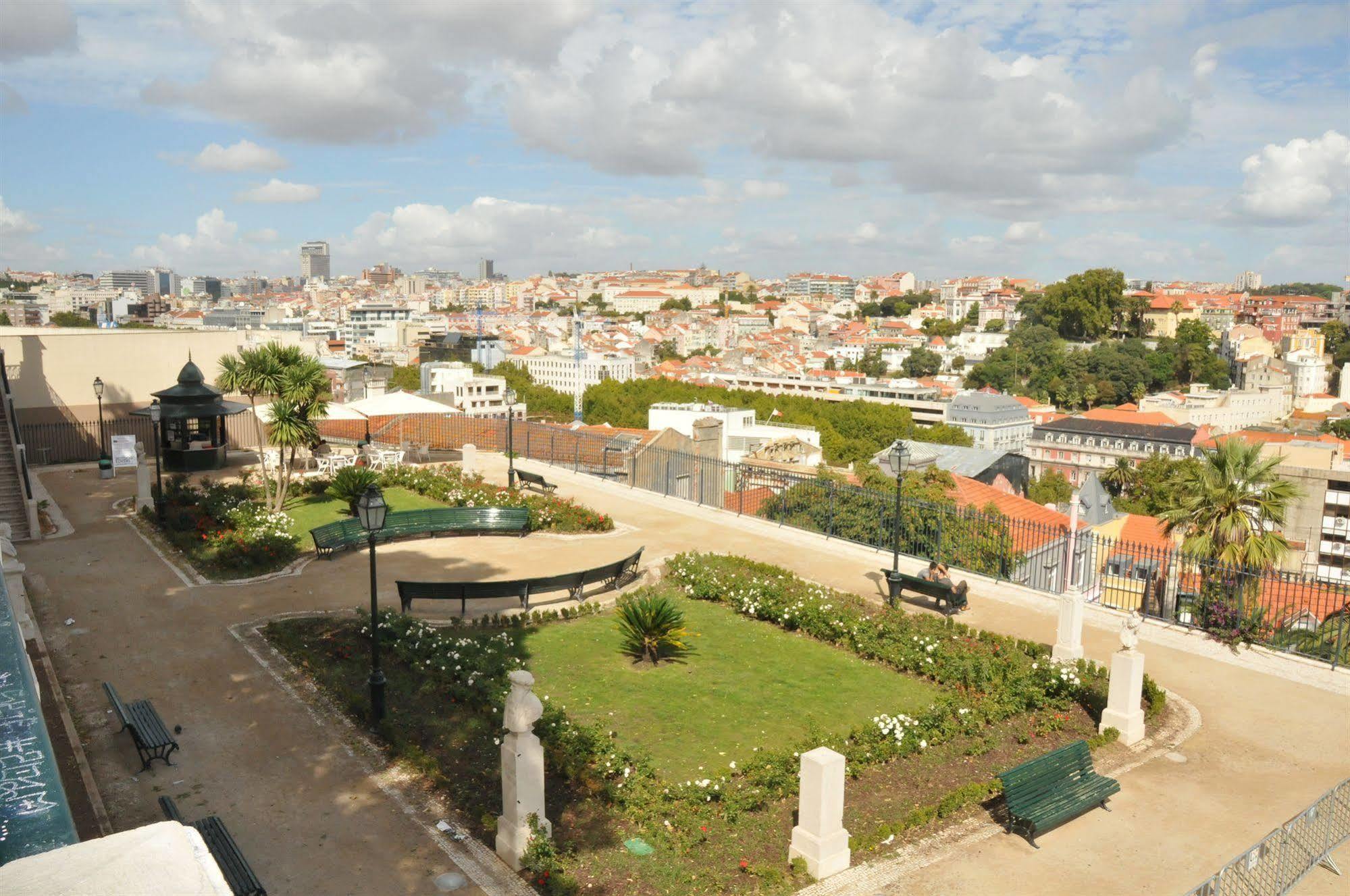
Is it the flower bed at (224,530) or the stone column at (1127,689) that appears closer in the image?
the stone column at (1127,689)

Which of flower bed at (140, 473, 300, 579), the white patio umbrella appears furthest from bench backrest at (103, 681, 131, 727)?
the white patio umbrella

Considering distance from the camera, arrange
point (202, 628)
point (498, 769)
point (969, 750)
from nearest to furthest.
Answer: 1. point (498, 769)
2. point (969, 750)
3. point (202, 628)

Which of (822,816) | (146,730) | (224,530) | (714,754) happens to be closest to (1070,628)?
(714,754)

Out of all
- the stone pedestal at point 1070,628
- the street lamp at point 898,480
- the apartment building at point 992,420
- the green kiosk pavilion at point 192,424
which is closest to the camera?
the stone pedestal at point 1070,628

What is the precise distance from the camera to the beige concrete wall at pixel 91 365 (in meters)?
25.8

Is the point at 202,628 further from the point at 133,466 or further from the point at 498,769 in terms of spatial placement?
the point at 133,466

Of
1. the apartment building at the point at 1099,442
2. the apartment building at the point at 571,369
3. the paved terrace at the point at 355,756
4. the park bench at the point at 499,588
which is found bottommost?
the apartment building at the point at 1099,442

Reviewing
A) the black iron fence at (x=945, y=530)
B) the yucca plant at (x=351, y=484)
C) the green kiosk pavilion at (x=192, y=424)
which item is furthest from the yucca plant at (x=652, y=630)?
the green kiosk pavilion at (x=192, y=424)

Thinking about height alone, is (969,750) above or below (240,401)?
below

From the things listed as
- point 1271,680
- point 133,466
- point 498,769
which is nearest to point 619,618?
point 498,769

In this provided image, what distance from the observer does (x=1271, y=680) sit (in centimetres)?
1147

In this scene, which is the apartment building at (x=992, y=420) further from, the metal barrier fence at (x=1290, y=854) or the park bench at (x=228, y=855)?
the park bench at (x=228, y=855)

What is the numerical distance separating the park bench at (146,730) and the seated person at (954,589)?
9697mm

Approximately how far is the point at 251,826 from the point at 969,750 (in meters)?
6.57
